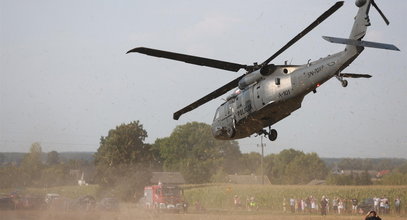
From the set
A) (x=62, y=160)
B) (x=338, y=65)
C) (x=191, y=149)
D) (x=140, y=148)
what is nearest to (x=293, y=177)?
(x=191, y=149)

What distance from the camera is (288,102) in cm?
1936

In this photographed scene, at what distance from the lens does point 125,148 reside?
49719 millimetres

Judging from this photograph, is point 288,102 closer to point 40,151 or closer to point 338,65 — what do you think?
point 338,65

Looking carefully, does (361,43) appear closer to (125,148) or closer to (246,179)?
(125,148)

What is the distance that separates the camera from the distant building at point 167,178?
49400 mm

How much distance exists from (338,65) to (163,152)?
1744 inches

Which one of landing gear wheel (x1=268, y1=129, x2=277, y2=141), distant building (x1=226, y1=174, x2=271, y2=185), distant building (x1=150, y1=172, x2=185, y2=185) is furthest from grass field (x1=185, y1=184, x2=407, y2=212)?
landing gear wheel (x1=268, y1=129, x2=277, y2=141)

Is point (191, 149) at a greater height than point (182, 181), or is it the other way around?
point (191, 149)

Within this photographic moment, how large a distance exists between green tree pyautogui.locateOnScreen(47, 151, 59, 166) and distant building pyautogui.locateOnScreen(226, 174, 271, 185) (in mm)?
18083

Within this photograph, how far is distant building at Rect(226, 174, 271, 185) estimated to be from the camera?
54219mm

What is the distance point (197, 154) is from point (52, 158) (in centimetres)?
1852

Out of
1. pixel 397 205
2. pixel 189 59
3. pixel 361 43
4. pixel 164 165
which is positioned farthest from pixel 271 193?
pixel 361 43

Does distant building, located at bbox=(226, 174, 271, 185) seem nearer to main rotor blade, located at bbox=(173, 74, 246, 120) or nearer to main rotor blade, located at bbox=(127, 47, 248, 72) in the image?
main rotor blade, located at bbox=(173, 74, 246, 120)

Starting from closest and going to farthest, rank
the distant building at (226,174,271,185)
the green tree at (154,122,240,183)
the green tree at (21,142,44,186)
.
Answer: the green tree at (21,142,44,186)
the green tree at (154,122,240,183)
the distant building at (226,174,271,185)
